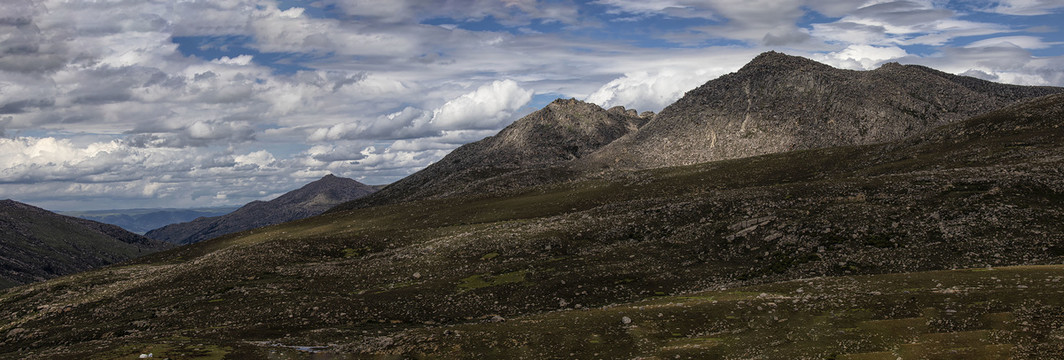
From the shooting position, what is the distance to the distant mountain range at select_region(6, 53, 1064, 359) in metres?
33.8

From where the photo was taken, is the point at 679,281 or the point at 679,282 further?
the point at 679,281

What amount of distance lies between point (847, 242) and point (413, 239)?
60.7m

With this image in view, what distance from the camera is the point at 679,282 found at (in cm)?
5716

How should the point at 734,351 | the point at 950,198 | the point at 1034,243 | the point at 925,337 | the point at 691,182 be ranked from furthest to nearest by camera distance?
1. the point at 691,182
2. the point at 950,198
3. the point at 1034,243
4. the point at 734,351
5. the point at 925,337

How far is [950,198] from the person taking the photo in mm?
61219

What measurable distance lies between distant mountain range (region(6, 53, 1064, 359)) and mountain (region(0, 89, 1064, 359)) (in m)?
0.23

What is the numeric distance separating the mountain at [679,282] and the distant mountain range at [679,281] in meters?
0.23

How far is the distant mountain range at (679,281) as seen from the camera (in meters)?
33.8

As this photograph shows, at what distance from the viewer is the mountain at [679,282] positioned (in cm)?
3384

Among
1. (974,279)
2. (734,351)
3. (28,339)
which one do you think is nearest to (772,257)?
(974,279)

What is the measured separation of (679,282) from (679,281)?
0.76 feet

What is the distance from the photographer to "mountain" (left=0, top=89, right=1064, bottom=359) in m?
33.8

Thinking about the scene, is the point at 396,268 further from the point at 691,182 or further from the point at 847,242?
the point at 691,182

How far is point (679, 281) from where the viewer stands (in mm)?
57375
